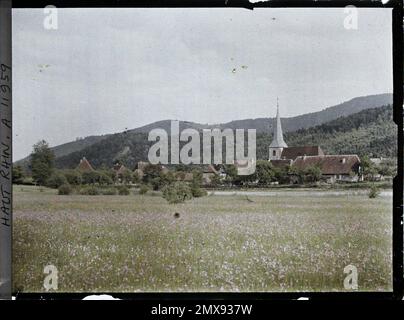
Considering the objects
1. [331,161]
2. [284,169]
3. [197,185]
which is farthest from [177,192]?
[331,161]

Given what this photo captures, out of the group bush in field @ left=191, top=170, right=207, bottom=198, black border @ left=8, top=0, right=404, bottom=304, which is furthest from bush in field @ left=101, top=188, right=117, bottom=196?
black border @ left=8, top=0, right=404, bottom=304

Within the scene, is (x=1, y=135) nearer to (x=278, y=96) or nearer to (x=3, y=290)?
(x=3, y=290)

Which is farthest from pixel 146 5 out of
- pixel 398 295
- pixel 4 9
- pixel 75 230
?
pixel 398 295

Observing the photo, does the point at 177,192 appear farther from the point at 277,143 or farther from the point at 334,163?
the point at 334,163

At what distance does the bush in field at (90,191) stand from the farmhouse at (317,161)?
1.11m

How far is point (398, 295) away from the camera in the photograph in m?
4.04

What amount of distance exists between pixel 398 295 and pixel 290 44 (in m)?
1.71

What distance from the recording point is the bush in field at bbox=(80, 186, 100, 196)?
13.3 feet

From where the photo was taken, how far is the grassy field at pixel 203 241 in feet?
13.2

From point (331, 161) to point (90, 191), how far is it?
1.53m

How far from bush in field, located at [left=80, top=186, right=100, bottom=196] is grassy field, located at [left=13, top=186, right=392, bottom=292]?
0.04 metres

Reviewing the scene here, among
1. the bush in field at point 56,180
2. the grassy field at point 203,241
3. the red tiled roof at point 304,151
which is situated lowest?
the grassy field at point 203,241

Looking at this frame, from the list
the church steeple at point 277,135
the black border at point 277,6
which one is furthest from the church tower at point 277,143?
the black border at point 277,6

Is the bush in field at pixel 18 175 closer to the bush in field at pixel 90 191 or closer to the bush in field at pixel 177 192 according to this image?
the bush in field at pixel 90 191
